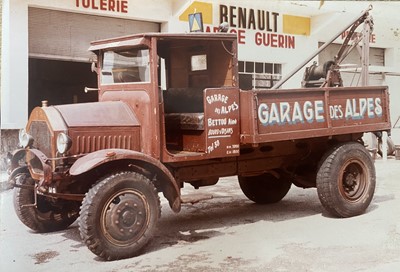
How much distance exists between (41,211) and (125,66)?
171 cm

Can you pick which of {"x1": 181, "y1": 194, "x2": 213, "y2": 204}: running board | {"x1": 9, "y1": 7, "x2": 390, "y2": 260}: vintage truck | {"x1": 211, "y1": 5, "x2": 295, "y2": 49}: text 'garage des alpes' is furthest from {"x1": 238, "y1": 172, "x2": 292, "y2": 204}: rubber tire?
{"x1": 211, "y1": 5, "x2": 295, "y2": 49}: text 'garage des alpes'

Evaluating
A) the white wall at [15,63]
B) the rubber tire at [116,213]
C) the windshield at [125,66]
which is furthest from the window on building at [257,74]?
the rubber tire at [116,213]

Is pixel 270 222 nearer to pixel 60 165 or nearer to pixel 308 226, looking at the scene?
pixel 308 226

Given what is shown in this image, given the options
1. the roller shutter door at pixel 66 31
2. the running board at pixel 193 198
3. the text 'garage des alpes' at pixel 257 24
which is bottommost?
the running board at pixel 193 198

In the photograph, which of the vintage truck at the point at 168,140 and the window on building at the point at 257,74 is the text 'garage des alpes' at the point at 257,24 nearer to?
the window on building at the point at 257,74

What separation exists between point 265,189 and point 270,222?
1056 mm

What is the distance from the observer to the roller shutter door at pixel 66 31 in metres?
9.69

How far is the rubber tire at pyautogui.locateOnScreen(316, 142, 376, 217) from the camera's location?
5883mm

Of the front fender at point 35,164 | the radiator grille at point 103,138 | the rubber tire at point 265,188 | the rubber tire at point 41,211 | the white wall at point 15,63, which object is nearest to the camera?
the front fender at point 35,164

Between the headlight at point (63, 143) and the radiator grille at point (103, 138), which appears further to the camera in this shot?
the radiator grille at point (103, 138)

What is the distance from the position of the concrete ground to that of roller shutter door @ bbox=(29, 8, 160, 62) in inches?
148

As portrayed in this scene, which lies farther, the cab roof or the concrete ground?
the cab roof

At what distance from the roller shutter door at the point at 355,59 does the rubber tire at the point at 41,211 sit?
10.2 meters

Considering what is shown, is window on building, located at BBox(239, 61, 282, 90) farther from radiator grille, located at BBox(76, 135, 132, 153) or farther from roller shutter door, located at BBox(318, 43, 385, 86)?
radiator grille, located at BBox(76, 135, 132, 153)
